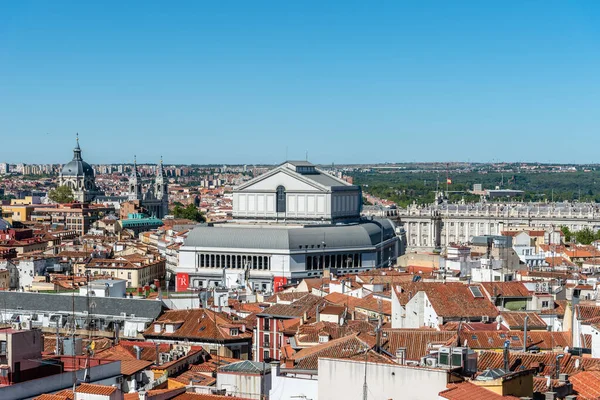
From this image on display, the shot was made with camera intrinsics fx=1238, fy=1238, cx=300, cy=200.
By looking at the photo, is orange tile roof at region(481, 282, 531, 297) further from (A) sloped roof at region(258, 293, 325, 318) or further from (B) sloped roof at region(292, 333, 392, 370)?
(B) sloped roof at region(292, 333, 392, 370)

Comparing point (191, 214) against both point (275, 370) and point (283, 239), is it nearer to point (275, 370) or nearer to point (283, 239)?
point (283, 239)

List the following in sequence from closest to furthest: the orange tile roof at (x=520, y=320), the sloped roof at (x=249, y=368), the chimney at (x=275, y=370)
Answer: the chimney at (x=275, y=370)
the sloped roof at (x=249, y=368)
the orange tile roof at (x=520, y=320)

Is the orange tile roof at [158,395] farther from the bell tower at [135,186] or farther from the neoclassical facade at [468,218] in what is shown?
the bell tower at [135,186]

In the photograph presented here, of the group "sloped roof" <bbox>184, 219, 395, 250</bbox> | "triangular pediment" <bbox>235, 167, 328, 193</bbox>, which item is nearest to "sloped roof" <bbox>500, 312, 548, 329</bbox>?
"sloped roof" <bbox>184, 219, 395, 250</bbox>

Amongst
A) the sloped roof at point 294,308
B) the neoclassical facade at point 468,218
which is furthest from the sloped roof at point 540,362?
the neoclassical facade at point 468,218

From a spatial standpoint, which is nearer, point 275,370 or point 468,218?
point 275,370

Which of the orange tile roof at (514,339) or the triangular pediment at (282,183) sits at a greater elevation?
the triangular pediment at (282,183)

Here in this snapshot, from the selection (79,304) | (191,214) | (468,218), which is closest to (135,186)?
(191,214)

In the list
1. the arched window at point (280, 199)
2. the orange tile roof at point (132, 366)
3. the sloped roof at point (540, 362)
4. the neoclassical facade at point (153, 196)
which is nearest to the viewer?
the sloped roof at point (540, 362)
